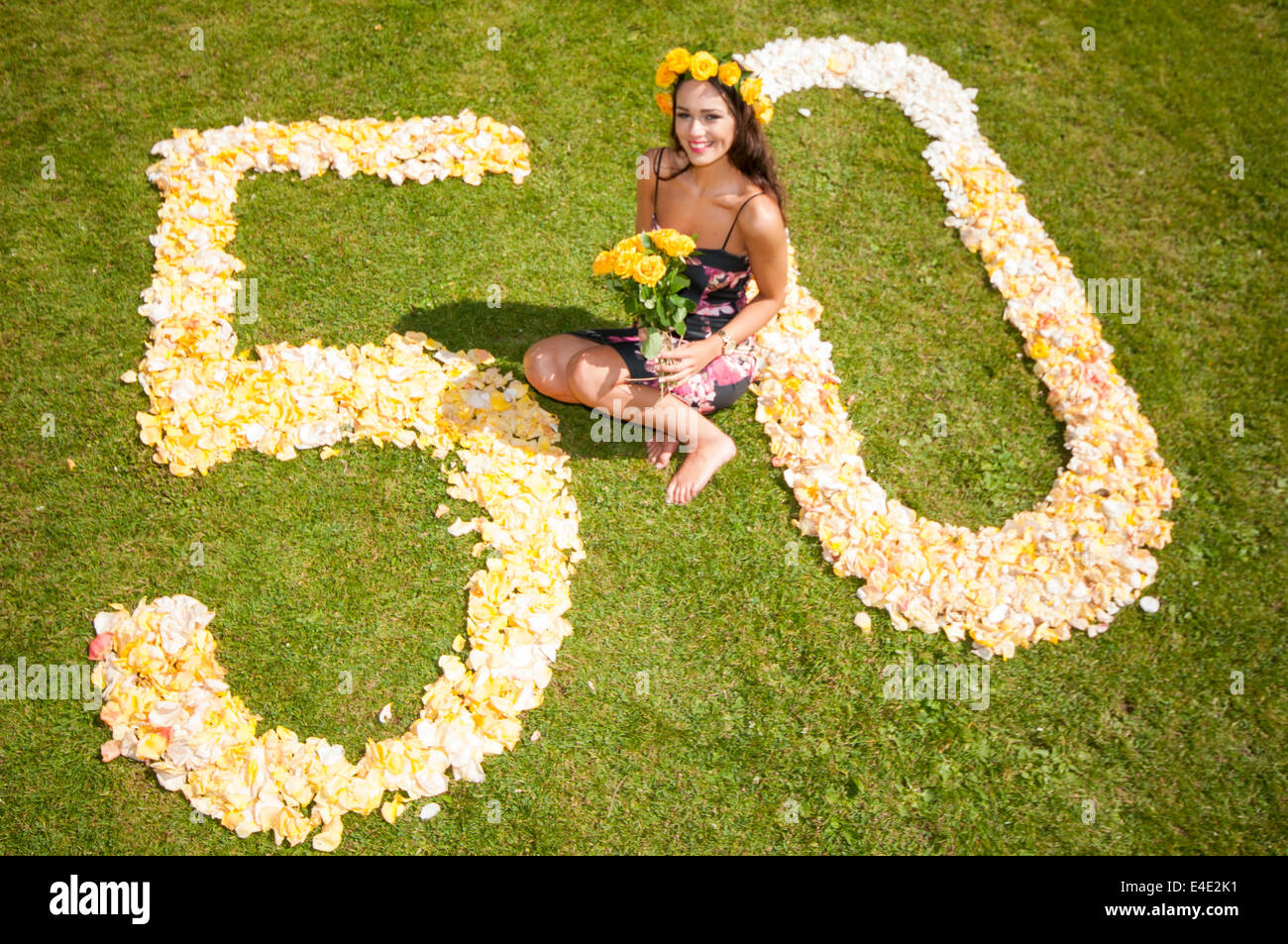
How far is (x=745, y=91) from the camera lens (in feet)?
16.3

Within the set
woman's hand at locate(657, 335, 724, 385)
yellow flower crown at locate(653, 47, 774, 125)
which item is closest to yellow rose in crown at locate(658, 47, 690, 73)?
yellow flower crown at locate(653, 47, 774, 125)

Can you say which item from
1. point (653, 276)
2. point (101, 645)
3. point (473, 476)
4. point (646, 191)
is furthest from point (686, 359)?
point (101, 645)

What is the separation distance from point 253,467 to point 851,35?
703 centimetres

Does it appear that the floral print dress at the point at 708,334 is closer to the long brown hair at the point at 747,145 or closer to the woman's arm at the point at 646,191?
the woman's arm at the point at 646,191

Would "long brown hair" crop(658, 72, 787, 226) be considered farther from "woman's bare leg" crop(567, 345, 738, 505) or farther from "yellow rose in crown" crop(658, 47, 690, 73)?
"woman's bare leg" crop(567, 345, 738, 505)

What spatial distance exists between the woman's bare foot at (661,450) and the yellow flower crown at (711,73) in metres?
2.30

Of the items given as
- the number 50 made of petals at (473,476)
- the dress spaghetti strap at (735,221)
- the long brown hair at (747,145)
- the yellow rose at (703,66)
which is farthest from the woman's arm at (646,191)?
the number 50 made of petals at (473,476)

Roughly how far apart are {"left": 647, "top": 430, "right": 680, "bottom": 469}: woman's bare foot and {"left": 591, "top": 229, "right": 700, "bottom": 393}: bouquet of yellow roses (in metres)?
1.19

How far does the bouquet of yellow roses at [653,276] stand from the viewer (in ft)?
16.2

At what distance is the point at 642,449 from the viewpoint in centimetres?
654

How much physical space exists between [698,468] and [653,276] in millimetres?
1754

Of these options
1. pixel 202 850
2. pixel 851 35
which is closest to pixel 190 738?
pixel 202 850

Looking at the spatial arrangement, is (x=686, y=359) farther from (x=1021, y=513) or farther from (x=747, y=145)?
(x=1021, y=513)

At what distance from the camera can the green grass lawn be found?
5406mm
